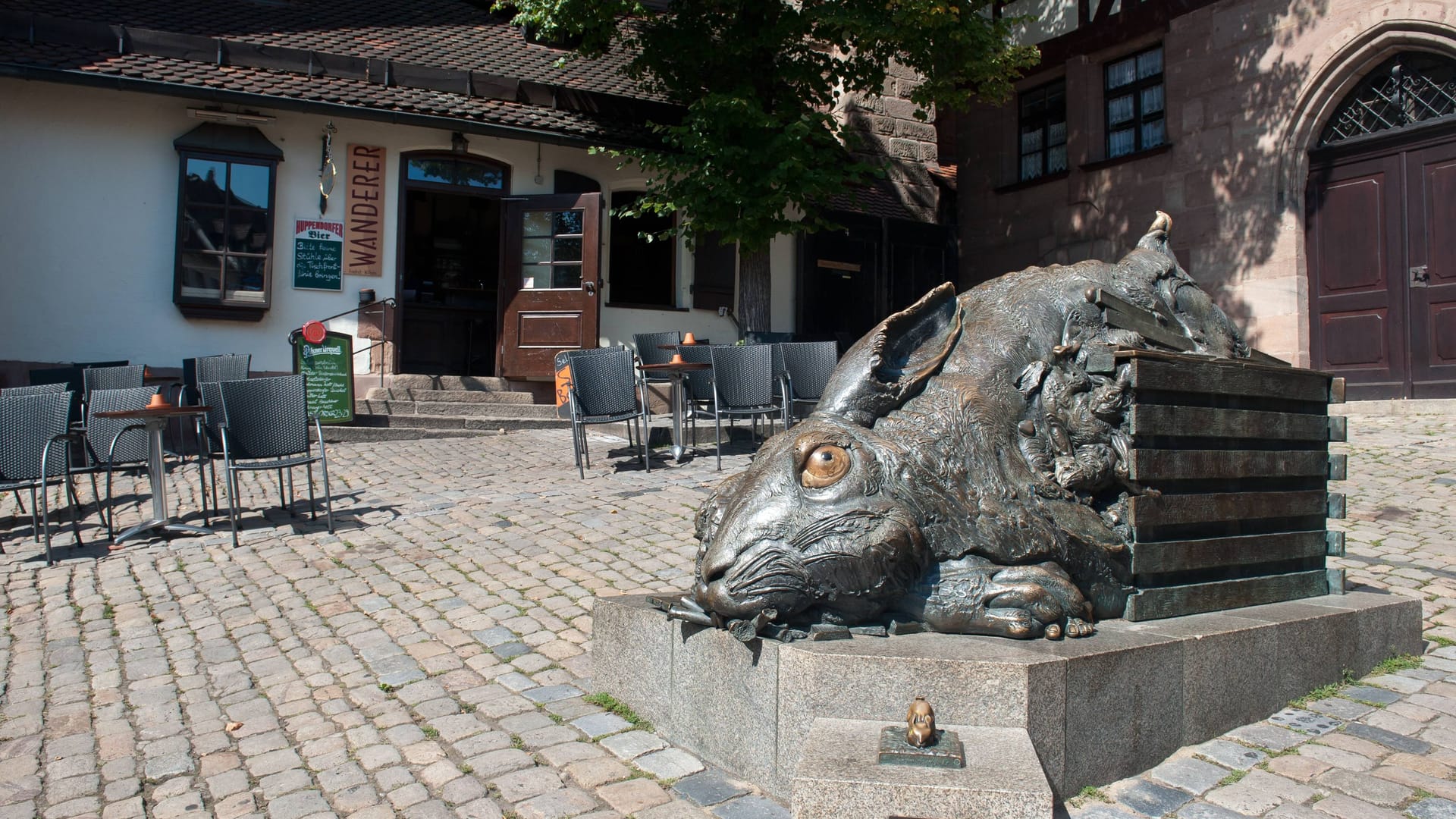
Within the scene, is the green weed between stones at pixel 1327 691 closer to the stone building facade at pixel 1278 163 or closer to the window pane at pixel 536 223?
the stone building facade at pixel 1278 163

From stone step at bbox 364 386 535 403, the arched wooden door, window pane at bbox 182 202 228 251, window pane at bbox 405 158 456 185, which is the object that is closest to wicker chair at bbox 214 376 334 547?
stone step at bbox 364 386 535 403

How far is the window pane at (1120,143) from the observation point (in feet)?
51.9

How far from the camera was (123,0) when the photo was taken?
47.7 ft

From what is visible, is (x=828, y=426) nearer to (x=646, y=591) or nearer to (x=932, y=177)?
(x=646, y=591)

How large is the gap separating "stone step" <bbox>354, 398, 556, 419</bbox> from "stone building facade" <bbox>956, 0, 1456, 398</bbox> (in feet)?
29.8

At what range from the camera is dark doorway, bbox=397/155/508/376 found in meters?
13.8

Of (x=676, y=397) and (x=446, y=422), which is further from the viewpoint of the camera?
(x=446, y=422)

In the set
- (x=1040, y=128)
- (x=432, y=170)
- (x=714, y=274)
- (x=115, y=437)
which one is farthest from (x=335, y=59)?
(x=1040, y=128)

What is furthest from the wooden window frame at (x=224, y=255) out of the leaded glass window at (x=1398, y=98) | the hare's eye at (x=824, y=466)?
the leaded glass window at (x=1398, y=98)

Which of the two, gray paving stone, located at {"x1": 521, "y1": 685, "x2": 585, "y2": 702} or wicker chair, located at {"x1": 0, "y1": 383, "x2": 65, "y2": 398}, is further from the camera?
wicker chair, located at {"x1": 0, "y1": 383, "x2": 65, "y2": 398}

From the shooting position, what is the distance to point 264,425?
7.14m

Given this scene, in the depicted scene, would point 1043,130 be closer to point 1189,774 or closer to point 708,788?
point 1189,774

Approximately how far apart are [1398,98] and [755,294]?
804 cm

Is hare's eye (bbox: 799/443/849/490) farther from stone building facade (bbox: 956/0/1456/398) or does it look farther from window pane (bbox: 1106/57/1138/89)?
window pane (bbox: 1106/57/1138/89)
